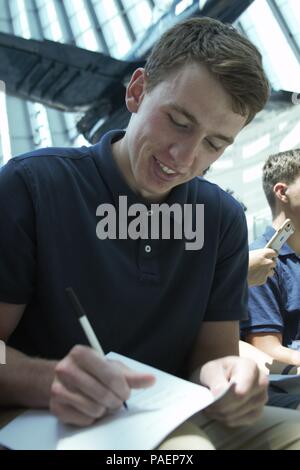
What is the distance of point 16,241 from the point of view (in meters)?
0.86

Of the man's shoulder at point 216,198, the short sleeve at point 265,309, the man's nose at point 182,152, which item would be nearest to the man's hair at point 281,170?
the short sleeve at point 265,309

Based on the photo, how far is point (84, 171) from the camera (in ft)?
3.17

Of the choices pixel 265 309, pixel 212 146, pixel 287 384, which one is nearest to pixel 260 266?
pixel 265 309

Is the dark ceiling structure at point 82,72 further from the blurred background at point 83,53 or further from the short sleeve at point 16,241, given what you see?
the short sleeve at point 16,241

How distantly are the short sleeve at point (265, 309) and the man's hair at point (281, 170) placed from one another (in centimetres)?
45

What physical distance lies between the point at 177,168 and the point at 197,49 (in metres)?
0.21

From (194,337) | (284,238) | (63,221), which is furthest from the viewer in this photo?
(284,238)

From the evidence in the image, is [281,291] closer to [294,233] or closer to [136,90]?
[294,233]

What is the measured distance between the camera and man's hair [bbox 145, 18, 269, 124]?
34.7 inches

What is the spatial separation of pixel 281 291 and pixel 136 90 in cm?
92

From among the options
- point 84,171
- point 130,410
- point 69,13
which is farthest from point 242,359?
point 69,13

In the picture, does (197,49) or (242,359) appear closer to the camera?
(242,359)

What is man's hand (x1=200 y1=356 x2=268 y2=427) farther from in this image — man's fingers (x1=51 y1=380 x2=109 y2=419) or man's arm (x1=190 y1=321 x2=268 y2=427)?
man's fingers (x1=51 y1=380 x2=109 y2=419)

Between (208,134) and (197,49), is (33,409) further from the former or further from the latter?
(197,49)
